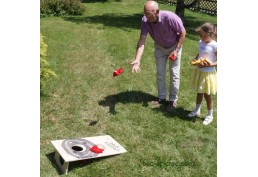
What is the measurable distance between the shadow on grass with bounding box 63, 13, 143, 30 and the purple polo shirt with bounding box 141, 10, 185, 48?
25.4 feet

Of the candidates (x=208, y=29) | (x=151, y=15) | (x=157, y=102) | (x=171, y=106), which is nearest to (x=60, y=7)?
(x=157, y=102)

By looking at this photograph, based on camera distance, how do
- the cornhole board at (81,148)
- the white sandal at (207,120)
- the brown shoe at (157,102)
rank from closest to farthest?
the cornhole board at (81,148) → the white sandal at (207,120) → the brown shoe at (157,102)

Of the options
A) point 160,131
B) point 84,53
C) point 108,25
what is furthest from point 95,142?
point 108,25

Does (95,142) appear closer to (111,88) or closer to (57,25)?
(111,88)

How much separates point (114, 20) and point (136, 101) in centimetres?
938

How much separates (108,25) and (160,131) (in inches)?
365

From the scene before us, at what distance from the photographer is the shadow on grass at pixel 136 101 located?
654 cm

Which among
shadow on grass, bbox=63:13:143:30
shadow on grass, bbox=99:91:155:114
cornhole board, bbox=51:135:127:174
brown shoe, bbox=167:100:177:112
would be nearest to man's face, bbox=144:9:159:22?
brown shoe, bbox=167:100:177:112

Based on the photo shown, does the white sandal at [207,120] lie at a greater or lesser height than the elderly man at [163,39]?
lesser

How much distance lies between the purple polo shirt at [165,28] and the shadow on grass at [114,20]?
775cm

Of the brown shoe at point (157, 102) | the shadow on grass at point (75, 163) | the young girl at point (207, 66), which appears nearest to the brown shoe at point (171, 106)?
the brown shoe at point (157, 102)

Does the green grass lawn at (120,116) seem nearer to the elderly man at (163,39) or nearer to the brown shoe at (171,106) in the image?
the brown shoe at (171,106)

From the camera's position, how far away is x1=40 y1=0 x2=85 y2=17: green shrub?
17.0 m

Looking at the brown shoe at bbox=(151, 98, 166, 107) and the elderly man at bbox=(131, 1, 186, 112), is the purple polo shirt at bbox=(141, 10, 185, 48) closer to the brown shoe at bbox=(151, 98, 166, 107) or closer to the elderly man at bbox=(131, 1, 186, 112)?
the elderly man at bbox=(131, 1, 186, 112)
